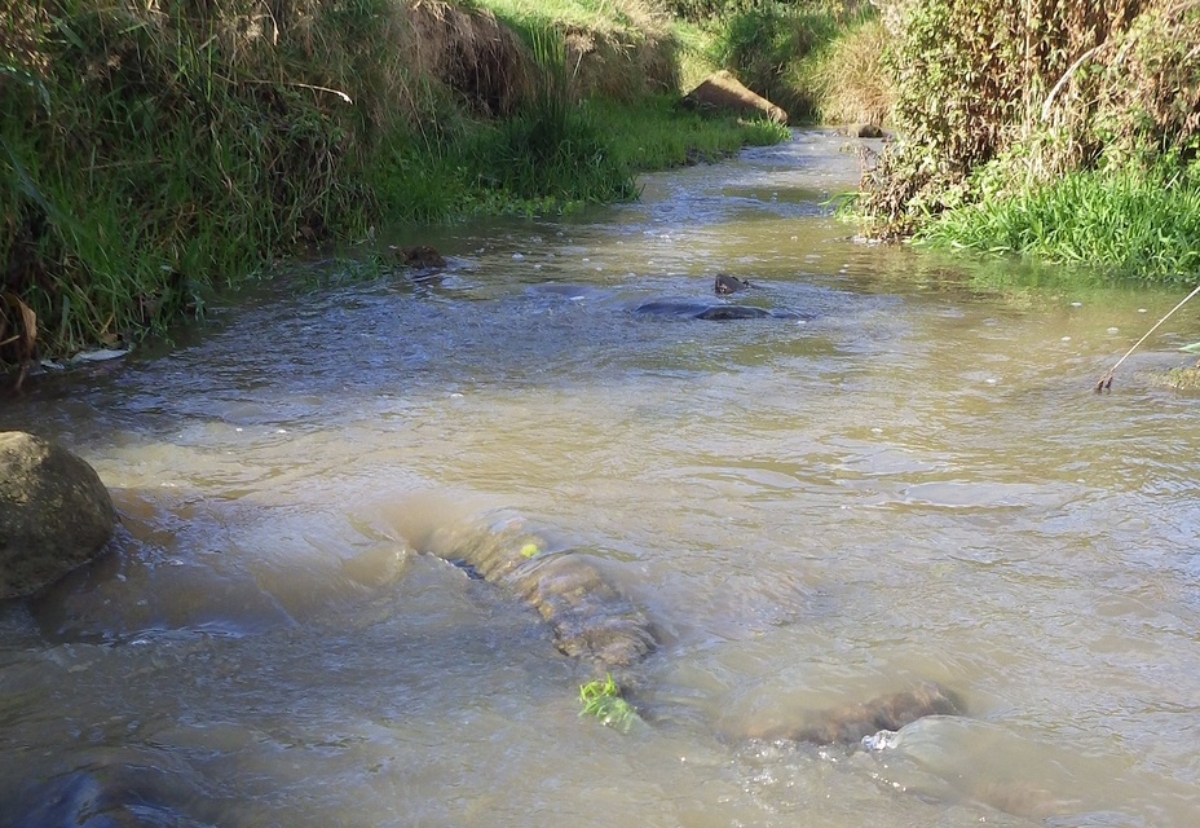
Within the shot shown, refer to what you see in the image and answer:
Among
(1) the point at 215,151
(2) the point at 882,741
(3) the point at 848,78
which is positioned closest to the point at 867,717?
(2) the point at 882,741

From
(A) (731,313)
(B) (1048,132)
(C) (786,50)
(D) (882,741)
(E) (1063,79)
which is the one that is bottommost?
(D) (882,741)

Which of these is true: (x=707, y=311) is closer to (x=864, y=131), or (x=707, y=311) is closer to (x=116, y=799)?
(x=116, y=799)

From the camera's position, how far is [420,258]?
6891 millimetres

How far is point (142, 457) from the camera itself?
3.80 metres

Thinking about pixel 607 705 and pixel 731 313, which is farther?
pixel 731 313

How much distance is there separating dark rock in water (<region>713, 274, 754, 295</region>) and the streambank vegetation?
2.15 meters

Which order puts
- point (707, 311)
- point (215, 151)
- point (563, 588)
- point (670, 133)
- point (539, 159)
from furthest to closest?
1. point (670, 133)
2. point (539, 159)
3. point (215, 151)
4. point (707, 311)
5. point (563, 588)

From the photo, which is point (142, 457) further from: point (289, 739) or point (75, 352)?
point (289, 739)

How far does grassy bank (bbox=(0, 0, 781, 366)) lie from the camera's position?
182 inches

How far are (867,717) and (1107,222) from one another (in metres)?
5.59

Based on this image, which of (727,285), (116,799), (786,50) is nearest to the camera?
(116,799)

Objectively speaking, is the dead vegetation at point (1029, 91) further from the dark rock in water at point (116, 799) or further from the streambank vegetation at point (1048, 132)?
the dark rock in water at point (116, 799)

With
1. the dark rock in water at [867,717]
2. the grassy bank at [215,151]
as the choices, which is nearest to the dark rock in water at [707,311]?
the grassy bank at [215,151]

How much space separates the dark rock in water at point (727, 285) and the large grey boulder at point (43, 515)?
3.78m
